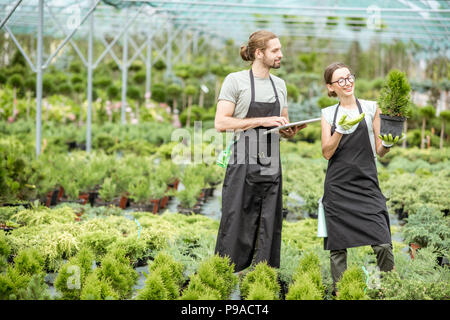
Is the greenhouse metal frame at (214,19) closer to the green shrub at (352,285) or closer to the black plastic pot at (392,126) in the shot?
the black plastic pot at (392,126)

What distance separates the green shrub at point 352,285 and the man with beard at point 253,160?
51 centimetres

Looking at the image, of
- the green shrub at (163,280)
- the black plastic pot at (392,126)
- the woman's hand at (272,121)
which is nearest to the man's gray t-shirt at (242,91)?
the woman's hand at (272,121)

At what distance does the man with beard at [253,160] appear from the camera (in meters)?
2.92

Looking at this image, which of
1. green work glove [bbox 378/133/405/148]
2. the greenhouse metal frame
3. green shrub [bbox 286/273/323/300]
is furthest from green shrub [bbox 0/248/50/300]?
the greenhouse metal frame

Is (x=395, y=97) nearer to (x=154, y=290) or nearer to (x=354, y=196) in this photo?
(x=354, y=196)

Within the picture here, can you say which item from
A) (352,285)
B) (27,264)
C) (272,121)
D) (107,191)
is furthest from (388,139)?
(107,191)

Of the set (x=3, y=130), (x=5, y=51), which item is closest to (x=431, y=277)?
(x=3, y=130)

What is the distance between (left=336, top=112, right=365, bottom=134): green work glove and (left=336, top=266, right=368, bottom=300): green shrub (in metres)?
0.74

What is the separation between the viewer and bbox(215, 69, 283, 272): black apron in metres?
2.99

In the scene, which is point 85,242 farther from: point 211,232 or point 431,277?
point 431,277

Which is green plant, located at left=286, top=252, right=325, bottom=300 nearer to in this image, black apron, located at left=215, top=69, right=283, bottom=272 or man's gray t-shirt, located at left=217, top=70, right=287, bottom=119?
black apron, located at left=215, top=69, right=283, bottom=272

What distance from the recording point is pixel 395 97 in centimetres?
272

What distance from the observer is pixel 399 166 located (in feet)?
26.1
